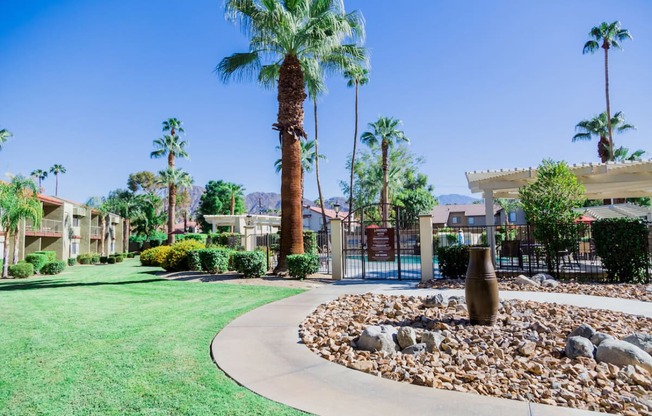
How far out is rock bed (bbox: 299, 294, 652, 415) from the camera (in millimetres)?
3541

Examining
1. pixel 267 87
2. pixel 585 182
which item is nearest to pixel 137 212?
pixel 267 87

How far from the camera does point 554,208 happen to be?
12.0 meters

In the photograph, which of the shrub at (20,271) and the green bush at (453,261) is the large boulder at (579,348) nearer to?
the green bush at (453,261)

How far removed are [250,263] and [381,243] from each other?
424 centimetres

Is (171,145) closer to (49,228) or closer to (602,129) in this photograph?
(49,228)

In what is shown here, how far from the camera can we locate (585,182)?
14867 mm

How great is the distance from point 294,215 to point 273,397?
10.3 meters

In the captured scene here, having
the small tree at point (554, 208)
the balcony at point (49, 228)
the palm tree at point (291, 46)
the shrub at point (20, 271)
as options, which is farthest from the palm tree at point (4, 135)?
the small tree at point (554, 208)

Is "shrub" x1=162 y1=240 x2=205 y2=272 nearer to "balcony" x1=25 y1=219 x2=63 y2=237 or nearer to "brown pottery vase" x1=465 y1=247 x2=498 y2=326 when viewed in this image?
"brown pottery vase" x1=465 y1=247 x2=498 y2=326

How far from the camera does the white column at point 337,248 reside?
13180mm

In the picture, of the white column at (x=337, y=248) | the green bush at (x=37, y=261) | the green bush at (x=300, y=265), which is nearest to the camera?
the green bush at (x=300, y=265)

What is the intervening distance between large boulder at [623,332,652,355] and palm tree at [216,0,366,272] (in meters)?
9.92

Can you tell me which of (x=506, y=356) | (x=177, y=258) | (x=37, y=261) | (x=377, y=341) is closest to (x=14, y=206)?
(x=37, y=261)

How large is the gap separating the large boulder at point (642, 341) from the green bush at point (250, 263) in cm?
1014
